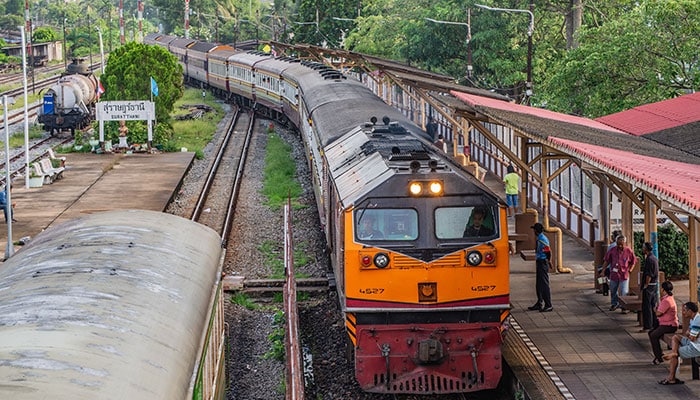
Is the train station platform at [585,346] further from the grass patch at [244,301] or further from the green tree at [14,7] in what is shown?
the green tree at [14,7]

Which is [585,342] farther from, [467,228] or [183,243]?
[183,243]

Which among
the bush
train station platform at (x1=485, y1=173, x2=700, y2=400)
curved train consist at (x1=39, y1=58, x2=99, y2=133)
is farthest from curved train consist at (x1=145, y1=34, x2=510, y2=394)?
curved train consist at (x1=39, y1=58, x2=99, y2=133)

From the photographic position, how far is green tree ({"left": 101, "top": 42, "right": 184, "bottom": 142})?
36188 mm

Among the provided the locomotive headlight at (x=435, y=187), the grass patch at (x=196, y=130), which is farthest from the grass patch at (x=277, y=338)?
the grass patch at (x=196, y=130)

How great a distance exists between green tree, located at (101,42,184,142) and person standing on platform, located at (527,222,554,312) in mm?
24179

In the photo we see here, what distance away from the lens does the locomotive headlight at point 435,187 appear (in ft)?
37.7

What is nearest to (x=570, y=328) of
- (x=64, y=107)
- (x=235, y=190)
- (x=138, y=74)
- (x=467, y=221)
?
Result: (x=467, y=221)

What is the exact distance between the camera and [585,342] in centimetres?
1342

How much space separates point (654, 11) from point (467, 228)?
13.2 metres

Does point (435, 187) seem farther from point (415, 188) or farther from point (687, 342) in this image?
point (687, 342)

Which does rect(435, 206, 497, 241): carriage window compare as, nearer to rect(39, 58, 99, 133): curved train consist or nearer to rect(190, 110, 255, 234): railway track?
rect(190, 110, 255, 234): railway track

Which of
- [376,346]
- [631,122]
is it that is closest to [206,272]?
[376,346]

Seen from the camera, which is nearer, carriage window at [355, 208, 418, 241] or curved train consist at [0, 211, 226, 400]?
curved train consist at [0, 211, 226, 400]

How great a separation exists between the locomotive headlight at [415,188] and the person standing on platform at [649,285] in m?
3.82
